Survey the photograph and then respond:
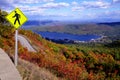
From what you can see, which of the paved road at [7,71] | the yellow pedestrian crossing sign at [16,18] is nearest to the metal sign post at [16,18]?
the yellow pedestrian crossing sign at [16,18]

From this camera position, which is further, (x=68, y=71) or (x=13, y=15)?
(x=68, y=71)

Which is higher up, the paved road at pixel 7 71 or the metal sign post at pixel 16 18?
the metal sign post at pixel 16 18

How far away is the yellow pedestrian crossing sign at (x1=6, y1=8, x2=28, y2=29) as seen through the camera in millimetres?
11141

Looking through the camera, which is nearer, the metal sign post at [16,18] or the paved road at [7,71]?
the paved road at [7,71]

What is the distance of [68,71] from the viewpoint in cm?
1406

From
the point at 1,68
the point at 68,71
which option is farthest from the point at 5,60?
the point at 68,71

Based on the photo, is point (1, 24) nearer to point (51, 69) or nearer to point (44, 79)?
point (51, 69)

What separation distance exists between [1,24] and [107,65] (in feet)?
95.0

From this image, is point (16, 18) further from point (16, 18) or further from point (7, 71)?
point (7, 71)

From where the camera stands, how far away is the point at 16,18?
1120 cm

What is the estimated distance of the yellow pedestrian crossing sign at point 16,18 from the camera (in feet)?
36.6

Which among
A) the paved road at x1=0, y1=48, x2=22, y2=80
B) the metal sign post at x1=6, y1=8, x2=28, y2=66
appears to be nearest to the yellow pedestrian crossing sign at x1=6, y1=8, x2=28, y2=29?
the metal sign post at x1=6, y1=8, x2=28, y2=66

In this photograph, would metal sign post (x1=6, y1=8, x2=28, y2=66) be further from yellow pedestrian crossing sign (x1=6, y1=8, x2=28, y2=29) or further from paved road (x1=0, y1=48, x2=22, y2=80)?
paved road (x1=0, y1=48, x2=22, y2=80)

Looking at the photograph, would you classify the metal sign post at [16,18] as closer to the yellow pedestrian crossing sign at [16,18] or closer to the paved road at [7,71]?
the yellow pedestrian crossing sign at [16,18]
